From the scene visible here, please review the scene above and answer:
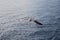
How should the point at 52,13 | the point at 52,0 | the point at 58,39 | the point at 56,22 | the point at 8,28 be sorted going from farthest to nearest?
the point at 52,0, the point at 52,13, the point at 56,22, the point at 8,28, the point at 58,39

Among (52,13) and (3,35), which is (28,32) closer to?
(3,35)

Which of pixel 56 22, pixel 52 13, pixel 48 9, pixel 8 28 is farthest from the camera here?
pixel 48 9

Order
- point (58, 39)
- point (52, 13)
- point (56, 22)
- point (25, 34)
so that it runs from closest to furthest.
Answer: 1. point (58, 39)
2. point (25, 34)
3. point (56, 22)
4. point (52, 13)

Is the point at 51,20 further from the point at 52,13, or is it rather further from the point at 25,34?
the point at 25,34

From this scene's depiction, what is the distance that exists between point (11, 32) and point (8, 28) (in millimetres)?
1115

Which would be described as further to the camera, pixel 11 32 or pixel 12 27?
pixel 12 27

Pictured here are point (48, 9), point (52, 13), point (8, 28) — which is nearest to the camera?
point (8, 28)

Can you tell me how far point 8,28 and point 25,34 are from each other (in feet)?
7.70

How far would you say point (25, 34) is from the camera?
46.9 feet

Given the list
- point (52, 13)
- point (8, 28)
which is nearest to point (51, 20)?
point (52, 13)

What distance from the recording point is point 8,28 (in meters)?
15.6

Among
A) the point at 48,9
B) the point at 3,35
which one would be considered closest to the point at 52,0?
the point at 48,9

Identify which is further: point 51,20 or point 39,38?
point 51,20

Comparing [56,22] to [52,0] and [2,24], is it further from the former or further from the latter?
[52,0]
